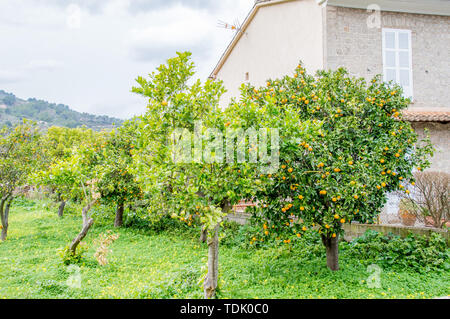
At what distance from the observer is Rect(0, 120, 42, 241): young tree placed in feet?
33.1

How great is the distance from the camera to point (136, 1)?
1358cm

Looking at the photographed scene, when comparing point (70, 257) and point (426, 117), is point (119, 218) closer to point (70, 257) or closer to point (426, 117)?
point (70, 257)

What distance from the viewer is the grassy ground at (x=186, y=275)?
539 cm

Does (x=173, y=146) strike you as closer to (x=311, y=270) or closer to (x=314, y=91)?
(x=314, y=91)

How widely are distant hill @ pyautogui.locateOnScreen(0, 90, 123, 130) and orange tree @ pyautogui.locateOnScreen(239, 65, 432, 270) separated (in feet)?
208

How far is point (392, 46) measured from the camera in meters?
10.4

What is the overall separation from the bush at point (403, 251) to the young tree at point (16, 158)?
10.3m

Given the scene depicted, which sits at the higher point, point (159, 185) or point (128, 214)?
point (159, 185)

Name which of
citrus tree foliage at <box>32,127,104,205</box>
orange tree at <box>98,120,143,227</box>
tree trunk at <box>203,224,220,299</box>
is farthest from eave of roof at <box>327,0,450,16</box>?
citrus tree foliage at <box>32,127,104,205</box>

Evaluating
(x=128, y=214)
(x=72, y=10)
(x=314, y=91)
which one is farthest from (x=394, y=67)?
(x=72, y=10)

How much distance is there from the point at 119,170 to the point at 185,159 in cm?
733
